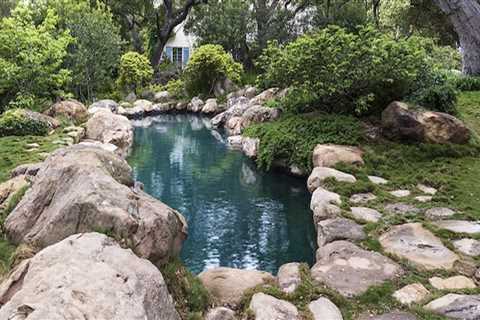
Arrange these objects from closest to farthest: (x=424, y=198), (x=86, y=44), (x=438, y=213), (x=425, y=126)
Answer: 1. (x=438, y=213)
2. (x=424, y=198)
3. (x=425, y=126)
4. (x=86, y=44)

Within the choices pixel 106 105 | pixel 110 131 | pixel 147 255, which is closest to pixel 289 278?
pixel 147 255

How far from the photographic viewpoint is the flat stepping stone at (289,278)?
5.17 meters

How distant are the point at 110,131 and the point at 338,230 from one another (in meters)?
9.51

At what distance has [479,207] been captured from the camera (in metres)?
7.38

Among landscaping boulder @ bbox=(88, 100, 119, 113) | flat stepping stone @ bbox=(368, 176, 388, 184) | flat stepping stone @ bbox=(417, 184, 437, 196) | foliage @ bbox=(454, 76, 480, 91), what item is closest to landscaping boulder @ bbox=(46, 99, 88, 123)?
landscaping boulder @ bbox=(88, 100, 119, 113)

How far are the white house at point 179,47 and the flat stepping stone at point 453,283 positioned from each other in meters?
29.3

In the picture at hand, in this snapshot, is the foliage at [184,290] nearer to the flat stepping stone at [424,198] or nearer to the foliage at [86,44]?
the flat stepping stone at [424,198]

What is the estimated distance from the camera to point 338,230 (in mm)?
6652

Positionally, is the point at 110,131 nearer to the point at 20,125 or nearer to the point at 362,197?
the point at 20,125

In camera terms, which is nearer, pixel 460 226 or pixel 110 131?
pixel 460 226

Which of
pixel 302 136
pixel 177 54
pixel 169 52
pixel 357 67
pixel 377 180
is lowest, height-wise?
pixel 377 180

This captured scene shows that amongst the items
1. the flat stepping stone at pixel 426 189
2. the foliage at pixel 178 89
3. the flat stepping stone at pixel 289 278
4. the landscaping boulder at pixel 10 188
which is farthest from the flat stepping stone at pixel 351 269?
the foliage at pixel 178 89

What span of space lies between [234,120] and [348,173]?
9683mm

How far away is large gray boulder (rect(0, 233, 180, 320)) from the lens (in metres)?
2.70
